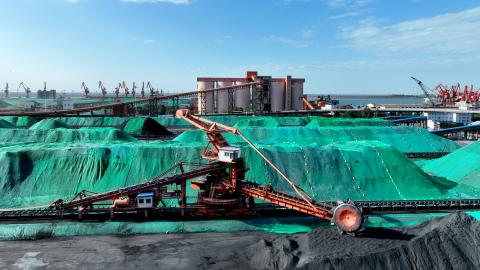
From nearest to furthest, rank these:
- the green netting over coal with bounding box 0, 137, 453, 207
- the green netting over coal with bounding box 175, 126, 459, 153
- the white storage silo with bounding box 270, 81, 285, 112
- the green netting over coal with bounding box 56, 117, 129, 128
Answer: the green netting over coal with bounding box 0, 137, 453, 207
the green netting over coal with bounding box 175, 126, 459, 153
the green netting over coal with bounding box 56, 117, 129, 128
the white storage silo with bounding box 270, 81, 285, 112

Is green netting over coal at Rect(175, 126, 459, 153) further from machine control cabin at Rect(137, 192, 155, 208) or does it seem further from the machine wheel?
the machine wheel

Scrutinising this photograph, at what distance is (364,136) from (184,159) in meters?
26.1

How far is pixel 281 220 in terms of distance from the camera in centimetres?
2139

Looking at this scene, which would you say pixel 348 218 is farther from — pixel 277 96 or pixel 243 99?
pixel 243 99

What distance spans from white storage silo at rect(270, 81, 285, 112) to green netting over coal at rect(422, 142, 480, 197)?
170 feet

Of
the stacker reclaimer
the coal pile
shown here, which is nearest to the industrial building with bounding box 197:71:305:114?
the stacker reclaimer

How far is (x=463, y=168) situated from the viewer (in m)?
30.3

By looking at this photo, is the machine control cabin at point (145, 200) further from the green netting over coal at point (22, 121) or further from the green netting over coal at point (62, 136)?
the green netting over coal at point (22, 121)

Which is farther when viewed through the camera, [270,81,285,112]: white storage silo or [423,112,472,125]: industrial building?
[270,81,285,112]: white storage silo

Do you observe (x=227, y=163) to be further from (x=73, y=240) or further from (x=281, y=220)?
(x=73, y=240)

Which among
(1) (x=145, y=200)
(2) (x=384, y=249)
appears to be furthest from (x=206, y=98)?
(2) (x=384, y=249)

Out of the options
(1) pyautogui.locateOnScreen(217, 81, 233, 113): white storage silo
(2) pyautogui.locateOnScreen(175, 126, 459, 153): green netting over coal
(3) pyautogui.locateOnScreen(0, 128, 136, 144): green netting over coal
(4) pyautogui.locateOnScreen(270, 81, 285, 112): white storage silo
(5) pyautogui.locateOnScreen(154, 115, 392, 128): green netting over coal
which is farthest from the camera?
(4) pyautogui.locateOnScreen(270, 81, 285, 112): white storage silo

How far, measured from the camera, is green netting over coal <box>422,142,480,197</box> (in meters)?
27.8

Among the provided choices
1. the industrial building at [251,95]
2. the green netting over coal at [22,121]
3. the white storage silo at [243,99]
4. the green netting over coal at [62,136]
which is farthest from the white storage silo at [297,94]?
the green netting over coal at [22,121]
